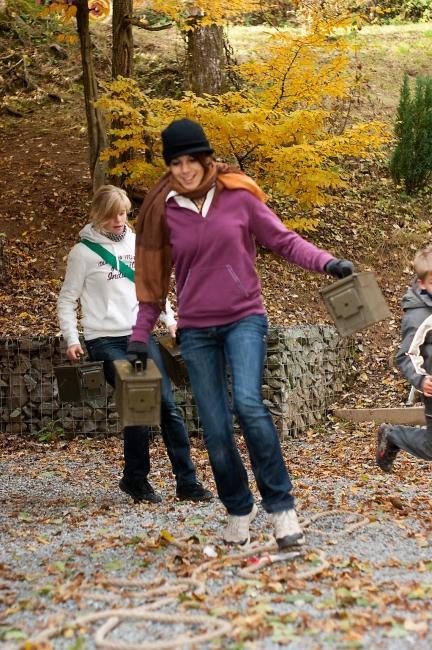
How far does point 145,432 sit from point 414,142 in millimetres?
9410

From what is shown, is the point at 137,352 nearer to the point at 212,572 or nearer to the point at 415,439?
the point at 212,572

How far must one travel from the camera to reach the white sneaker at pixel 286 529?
12.9ft

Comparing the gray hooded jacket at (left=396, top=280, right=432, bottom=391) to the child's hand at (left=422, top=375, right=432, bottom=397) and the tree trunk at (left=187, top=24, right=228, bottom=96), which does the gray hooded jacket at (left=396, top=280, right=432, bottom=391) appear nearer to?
the child's hand at (left=422, top=375, right=432, bottom=397)

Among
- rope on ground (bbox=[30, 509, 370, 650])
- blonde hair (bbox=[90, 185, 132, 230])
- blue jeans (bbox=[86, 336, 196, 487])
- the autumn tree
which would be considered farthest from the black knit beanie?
the autumn tree

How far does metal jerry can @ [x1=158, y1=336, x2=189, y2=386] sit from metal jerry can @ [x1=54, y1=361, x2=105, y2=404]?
1.21 feet

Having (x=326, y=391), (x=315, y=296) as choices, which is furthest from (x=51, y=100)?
(x=326, y=391)

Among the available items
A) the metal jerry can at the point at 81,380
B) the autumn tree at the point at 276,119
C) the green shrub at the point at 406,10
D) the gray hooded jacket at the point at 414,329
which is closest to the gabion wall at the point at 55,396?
the autumn tree at the point at 276,119

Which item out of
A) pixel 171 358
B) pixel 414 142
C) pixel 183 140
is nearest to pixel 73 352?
pixel 171 358

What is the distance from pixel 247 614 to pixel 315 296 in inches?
328

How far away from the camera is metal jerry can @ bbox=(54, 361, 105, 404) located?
545cm

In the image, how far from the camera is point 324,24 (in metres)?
10.1

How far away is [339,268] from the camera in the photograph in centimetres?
380

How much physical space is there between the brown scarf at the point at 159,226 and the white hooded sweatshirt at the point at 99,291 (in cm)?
100

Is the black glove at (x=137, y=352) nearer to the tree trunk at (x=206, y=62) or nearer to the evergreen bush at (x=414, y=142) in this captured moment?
the tree trunk at (x=206, y=62)
